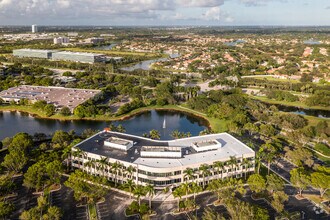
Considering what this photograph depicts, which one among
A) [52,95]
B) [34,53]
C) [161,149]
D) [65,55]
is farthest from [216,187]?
[34,53]

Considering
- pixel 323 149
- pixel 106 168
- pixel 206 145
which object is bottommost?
pixel 323 149

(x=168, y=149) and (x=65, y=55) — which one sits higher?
(x=65, y=55)

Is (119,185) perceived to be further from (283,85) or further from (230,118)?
(283,85)

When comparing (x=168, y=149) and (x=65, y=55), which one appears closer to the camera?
(x=168, y=149)

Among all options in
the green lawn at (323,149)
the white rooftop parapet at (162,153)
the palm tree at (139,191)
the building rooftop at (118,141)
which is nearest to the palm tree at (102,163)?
the building rooftop at (118,141)

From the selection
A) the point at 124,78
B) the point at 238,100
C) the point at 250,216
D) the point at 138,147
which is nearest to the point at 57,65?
the point at 124,78

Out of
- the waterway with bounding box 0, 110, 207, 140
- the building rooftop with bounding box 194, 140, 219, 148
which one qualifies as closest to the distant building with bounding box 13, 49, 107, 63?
the waterway with bounding box 0, 110, 207, 140

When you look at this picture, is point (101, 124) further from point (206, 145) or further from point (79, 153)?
point (206, 145)
